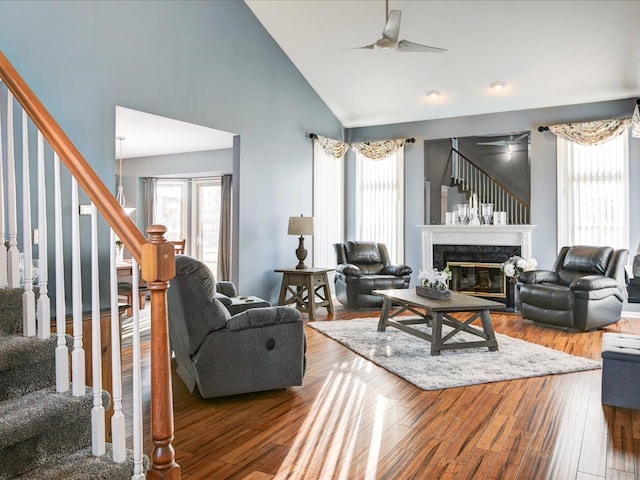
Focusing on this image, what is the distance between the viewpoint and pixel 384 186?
27.1 ft

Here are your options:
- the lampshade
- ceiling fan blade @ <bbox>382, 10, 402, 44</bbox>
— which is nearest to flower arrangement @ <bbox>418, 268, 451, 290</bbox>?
the lampshade

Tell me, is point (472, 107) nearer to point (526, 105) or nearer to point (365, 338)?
point (526, 105)

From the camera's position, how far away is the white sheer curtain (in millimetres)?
7773

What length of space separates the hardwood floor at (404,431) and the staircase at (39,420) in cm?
68

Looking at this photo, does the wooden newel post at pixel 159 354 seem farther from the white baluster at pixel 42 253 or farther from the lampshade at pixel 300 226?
the lampshade at pixel 300 226

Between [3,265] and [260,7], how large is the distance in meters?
4.95

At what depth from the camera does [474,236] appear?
7465 millimetres

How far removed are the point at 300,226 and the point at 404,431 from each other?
4.04 m

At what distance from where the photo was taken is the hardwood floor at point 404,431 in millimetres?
2418

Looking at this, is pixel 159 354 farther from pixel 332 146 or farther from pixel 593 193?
pixel 593 193

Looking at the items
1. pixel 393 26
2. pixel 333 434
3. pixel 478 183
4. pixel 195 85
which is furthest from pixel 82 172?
pixel 478 183

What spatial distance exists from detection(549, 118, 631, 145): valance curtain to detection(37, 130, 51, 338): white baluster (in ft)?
22.2

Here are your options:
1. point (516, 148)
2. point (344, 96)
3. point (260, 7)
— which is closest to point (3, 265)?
point (260, 7)

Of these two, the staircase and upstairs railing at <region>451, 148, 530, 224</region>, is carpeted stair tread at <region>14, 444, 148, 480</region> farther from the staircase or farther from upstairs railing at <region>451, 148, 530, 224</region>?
upstairs railing at <region>451, 148, 530, 224</region>
